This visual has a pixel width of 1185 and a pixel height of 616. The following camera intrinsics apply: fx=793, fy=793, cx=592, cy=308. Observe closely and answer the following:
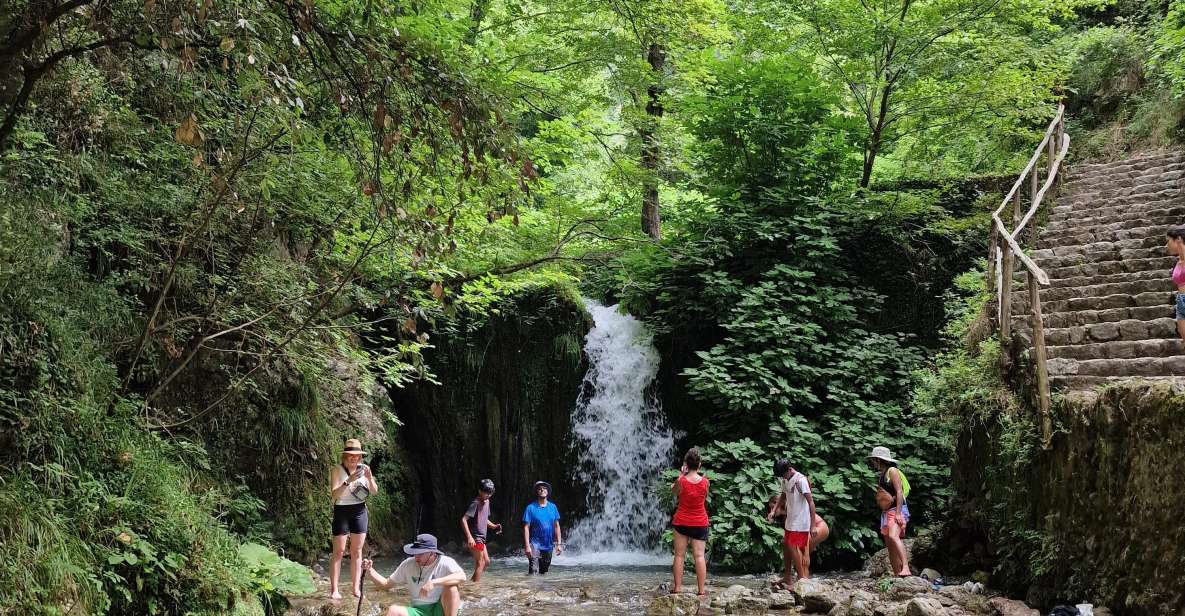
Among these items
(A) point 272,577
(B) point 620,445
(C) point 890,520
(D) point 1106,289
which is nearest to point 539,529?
(A) point 272,577

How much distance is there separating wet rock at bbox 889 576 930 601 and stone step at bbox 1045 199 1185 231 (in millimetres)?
5798

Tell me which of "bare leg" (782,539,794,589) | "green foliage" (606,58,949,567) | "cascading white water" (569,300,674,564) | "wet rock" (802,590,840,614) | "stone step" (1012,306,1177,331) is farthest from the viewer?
"cascading white water" (569,300,674,564)

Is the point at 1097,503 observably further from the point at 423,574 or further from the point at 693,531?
the point at 423,574

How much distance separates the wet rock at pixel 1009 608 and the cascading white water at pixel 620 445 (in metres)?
5.90

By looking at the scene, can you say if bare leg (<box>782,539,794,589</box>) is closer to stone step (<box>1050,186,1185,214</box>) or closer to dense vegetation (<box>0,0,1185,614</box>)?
dense vegetation (<box>0,0,1185,614</box>)

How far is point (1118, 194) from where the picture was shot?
11.6 metres

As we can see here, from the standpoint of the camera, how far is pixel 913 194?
42.5 ft

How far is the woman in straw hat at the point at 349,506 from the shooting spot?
7246 millimetres

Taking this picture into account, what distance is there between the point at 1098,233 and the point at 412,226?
980cm

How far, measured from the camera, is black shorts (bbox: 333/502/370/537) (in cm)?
725

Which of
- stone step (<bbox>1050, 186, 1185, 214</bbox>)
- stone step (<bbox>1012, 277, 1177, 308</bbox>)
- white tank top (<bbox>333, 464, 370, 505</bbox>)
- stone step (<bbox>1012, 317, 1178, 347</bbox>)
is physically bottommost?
white tank top (<bbox>333, 464, 370, 505</bbox>)

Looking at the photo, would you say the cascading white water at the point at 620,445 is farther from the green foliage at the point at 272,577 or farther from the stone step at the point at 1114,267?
the stone step at the point at 1114,267

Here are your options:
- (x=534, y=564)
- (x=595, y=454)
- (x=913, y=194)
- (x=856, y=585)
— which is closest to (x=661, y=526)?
(x=595, y=454)

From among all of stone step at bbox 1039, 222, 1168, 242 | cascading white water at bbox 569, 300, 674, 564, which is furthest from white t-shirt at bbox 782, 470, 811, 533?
stone step at bbox 1039, 222, 1168, 242
